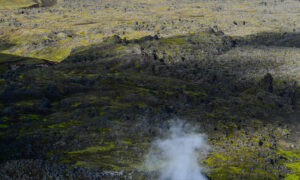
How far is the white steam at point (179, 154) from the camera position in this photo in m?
62.9

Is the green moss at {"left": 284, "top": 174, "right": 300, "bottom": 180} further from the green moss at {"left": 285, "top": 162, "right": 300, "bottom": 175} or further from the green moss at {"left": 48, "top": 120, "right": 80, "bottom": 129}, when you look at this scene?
the green moss at {"left": 48, "top": 120, "right": 80, "bottom": 129}

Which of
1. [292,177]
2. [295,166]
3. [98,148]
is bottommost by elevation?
[295,166]

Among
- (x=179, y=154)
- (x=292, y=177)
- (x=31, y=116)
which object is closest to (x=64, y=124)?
(x=31, y=116)

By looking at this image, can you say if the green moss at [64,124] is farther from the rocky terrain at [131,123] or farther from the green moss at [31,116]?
the green moss at [31,116]

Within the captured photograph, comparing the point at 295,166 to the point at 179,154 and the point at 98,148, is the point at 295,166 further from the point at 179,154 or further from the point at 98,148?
the point at 98,148

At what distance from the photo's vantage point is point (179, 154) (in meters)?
72.9

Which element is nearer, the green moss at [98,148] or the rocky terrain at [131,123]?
the rocky terrain at [131,123]

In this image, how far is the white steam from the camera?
62.9m

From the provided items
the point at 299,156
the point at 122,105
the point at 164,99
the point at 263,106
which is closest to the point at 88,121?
the point at 122,105

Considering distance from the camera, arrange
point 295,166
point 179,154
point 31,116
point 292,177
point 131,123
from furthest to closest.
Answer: point 31,116
point 131,123
point 295,166
point 179,154
point 292,177

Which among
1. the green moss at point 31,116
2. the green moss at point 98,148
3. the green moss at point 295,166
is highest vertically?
the green moss at point 98,148

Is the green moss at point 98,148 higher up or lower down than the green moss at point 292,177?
higher up

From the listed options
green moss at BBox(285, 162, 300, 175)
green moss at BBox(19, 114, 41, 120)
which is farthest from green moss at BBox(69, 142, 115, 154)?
green moss at BBox(285, 162, 300, 175)

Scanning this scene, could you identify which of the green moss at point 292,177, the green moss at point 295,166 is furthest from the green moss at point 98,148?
the green moss at point 295,166
